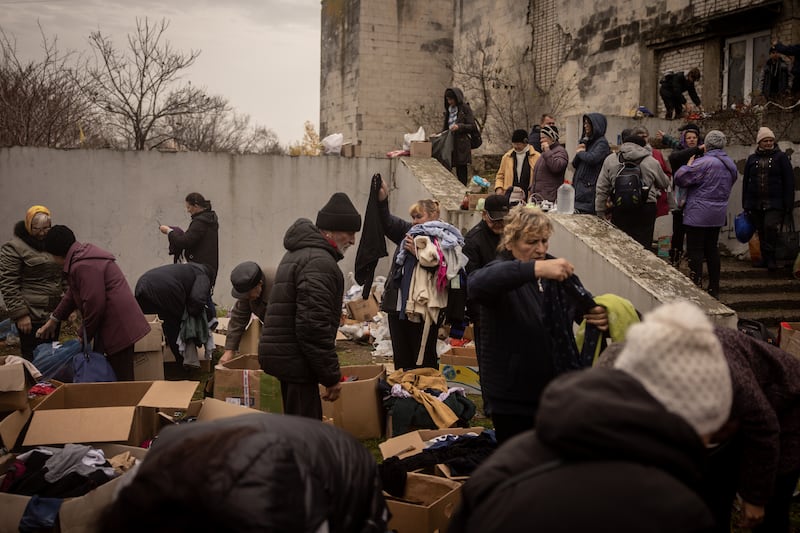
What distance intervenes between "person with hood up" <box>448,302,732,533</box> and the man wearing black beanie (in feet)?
7.99

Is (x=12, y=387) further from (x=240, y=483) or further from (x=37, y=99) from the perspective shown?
(x=37, y=99)

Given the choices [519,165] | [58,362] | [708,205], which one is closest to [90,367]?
[58,362]

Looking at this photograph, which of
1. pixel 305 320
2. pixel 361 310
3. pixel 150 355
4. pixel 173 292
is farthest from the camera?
pixel 361 310

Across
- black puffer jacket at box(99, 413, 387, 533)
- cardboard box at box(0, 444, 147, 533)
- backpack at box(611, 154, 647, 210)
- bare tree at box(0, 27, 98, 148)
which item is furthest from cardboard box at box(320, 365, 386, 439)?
bare tree at box(0, 27, 98, 148)

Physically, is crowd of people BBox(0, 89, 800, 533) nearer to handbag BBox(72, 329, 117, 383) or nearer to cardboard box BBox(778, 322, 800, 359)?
handbag BBox(72, 329, 117, 383)

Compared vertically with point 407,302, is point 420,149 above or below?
above

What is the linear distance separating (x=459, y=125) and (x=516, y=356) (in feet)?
25.6

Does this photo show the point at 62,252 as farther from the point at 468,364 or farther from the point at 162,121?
the point at 162,121

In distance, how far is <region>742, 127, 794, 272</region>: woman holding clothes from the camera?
8336 mm

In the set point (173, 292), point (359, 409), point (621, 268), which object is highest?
point (621, 268)

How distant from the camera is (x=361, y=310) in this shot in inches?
379

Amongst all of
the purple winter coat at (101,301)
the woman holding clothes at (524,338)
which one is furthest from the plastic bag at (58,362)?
the woman holding clothes at (524,338)

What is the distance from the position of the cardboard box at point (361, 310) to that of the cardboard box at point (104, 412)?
14.2 ft

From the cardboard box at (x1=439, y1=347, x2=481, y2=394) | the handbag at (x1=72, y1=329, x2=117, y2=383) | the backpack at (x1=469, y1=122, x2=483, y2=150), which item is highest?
the backpack at (x1=469, y1=122, x2=483, y2=150)
